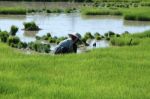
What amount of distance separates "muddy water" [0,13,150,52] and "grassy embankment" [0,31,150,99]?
22.5ft

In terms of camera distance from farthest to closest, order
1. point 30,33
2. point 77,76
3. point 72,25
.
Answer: point 72,25 < point 30,33 < point 77,76

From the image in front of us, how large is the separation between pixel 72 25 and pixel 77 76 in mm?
13836

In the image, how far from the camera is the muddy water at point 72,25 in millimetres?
18906

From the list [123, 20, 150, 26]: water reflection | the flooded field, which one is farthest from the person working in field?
[123, 20, 150, 26]: water reflection

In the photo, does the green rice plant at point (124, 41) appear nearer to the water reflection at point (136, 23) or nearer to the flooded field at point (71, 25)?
the flooded field at point (71, 25)

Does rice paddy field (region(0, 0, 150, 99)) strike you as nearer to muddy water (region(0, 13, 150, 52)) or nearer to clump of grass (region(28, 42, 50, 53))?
→ clump of grass (region(28, 42, 50, 53))

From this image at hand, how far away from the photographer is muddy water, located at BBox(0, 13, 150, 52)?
18.9 meters

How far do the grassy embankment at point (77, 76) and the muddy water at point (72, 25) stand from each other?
6865 millimetres

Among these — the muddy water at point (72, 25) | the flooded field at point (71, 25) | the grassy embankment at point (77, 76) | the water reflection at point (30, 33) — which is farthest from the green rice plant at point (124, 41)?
the water reflection at point (30, 33)

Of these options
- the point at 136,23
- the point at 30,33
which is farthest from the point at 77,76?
the point at 136,23

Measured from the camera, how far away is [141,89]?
6.65m

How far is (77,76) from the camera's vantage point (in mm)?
7590

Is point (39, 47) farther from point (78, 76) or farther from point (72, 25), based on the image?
point (72, 25)

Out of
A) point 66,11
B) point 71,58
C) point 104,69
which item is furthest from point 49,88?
point 66,11
